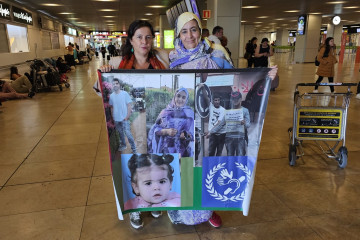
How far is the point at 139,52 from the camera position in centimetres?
227

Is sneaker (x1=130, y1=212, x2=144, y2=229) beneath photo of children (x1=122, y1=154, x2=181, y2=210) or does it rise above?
beneath

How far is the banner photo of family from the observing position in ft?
6.45

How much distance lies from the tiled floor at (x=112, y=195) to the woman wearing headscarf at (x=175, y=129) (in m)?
0.77

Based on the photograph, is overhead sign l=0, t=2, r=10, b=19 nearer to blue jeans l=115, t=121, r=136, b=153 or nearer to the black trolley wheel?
blue jeans l=115, t=121, r=136, b=153

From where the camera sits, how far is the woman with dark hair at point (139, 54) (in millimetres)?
2219

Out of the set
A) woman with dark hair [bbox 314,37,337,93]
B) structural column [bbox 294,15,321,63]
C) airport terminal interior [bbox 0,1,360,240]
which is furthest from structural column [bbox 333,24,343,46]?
airport terminal interior [bbox 0,1,360,240]

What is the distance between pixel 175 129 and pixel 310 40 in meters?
25.0

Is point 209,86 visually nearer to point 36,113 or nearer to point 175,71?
point 175,71

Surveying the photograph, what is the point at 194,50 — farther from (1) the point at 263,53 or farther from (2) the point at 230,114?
(1) the point at 263,53

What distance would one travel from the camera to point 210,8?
1169 centimetres

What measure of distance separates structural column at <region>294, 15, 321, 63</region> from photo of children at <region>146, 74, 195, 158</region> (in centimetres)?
2429

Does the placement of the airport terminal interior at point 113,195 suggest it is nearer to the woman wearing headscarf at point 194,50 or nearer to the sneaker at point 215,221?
the sneaker at point 215,221

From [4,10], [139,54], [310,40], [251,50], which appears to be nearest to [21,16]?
[4,10]

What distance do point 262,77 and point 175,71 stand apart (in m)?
0.63
